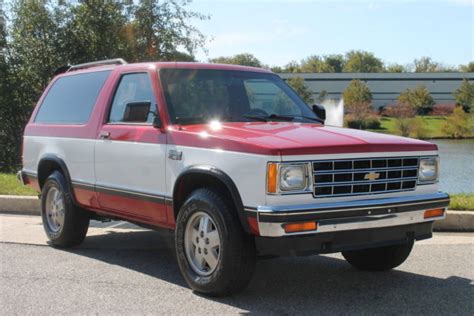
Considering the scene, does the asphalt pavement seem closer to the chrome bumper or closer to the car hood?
the chrome bumper

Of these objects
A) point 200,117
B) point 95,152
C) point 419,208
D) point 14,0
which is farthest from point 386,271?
point 14,0

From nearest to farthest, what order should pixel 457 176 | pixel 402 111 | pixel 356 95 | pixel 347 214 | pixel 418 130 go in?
pixel 347 214, pixel 457 176, pixel 418 130, pixel 402 111, pixel 356 95

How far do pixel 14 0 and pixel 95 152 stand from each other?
55.1 ft

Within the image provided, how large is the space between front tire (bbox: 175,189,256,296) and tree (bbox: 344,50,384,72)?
157635mm

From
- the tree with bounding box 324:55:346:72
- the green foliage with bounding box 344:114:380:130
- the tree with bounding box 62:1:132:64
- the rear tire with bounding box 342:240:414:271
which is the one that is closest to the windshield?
the rear tire with bounding box 342:240:414:271

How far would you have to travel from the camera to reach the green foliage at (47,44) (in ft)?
68.8

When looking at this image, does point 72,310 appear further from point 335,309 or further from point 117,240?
point 117,240

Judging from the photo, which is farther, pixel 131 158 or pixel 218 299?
pixel 131 158

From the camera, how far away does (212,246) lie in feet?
16.1

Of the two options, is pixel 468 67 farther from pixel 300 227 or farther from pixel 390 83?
pixel 300 227

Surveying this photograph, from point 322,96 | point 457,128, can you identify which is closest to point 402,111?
point 322,96

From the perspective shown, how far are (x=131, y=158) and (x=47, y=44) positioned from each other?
16619 millimetres

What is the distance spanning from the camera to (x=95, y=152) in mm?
6297

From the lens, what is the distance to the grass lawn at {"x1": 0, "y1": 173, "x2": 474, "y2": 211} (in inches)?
316
